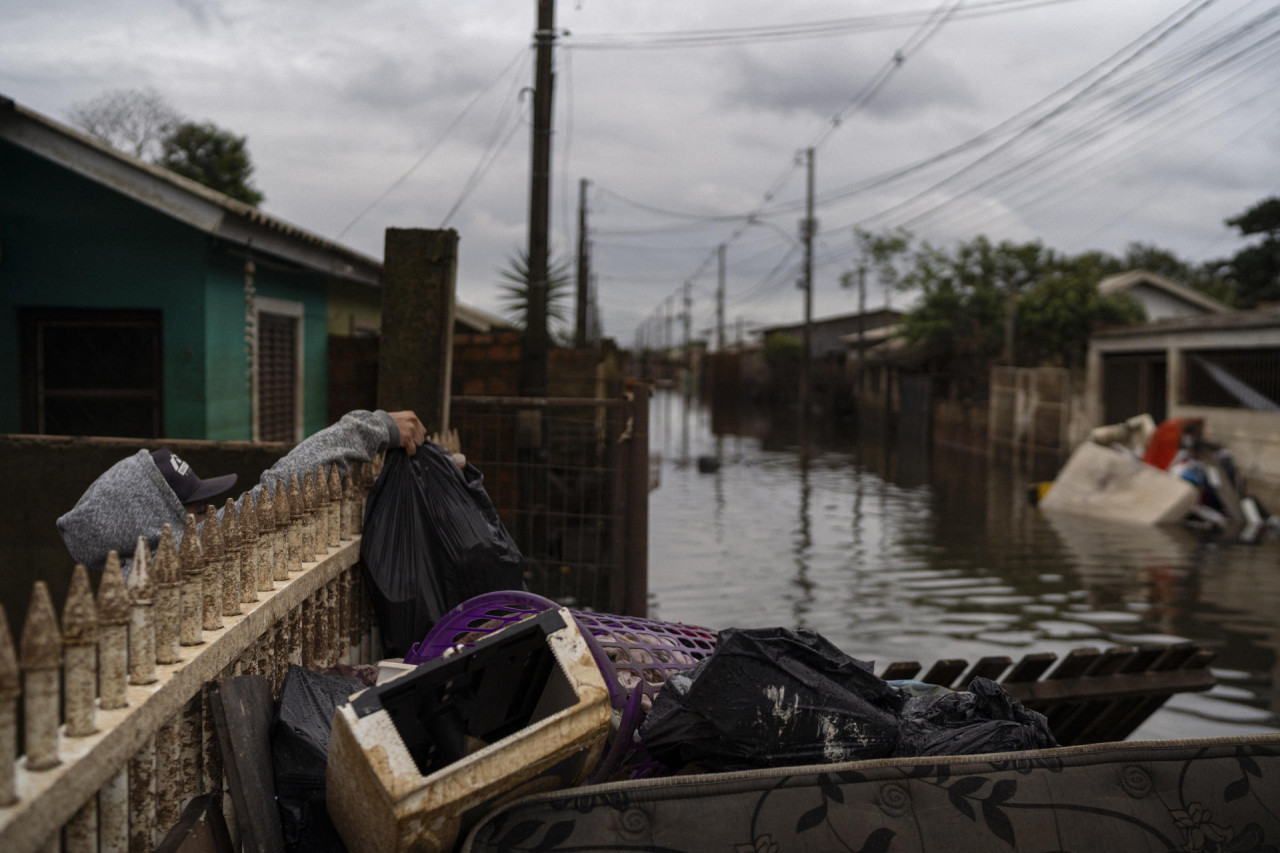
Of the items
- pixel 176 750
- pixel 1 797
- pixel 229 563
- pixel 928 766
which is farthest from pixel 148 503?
pixel 928 766

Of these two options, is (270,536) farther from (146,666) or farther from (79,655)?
(79,655)

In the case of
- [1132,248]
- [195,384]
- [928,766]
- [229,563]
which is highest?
[1132,248]

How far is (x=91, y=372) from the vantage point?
8.12m

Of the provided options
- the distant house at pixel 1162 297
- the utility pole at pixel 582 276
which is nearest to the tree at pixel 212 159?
the utility pole at pixel 582 276

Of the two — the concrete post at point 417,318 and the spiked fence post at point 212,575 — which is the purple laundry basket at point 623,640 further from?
the concrete post at point 417,318

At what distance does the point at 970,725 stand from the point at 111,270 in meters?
7.59

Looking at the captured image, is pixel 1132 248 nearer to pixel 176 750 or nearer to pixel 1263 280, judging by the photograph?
pixel 1263 280

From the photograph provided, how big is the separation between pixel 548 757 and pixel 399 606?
1915 mm

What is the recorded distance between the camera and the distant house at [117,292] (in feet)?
23.9

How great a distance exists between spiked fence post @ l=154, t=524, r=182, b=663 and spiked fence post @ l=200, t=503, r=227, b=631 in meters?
0.19

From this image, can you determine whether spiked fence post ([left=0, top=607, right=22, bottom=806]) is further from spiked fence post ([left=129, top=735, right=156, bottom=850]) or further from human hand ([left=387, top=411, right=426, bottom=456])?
human hand ([left=387, top=411, right=426, bottom=456])

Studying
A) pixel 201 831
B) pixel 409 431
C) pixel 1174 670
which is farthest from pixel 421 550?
pixel 1174 670

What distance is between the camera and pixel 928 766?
2529mm

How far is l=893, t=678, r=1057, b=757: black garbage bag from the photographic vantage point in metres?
2.70
